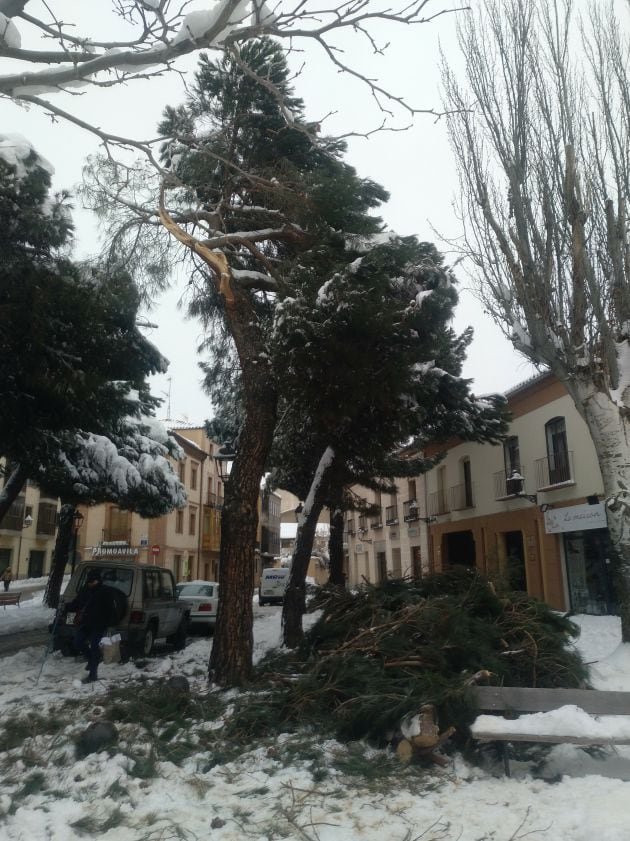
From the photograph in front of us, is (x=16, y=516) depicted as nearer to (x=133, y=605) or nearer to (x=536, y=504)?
(x=536, y=504)

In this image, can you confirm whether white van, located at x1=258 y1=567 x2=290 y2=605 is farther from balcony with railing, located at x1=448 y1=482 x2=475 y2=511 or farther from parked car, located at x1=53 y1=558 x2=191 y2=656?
parked car, located at x1=53 y1=558 x2=191 y2=656

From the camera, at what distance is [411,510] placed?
3309 cm

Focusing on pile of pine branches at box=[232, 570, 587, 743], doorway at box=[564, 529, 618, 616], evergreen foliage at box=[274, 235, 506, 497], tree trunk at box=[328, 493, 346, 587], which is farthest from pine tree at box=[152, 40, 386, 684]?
doorway at box=[564, 529, 618, 616]

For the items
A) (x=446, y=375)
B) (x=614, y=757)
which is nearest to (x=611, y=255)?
(x=446, y=375)

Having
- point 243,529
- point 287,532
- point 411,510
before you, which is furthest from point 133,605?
point 287,532

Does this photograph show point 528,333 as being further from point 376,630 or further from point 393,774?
point 393,774

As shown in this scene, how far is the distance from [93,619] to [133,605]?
2.56m

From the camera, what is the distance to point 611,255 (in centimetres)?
1127

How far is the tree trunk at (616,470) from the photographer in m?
10.1

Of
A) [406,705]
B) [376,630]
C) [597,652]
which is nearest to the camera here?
[406,705]

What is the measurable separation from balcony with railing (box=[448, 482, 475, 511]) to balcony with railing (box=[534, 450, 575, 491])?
17.0 ft

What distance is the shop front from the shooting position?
18562 mm

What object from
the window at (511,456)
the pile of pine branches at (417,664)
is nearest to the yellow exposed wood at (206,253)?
the pile of pine branches at (417,664)

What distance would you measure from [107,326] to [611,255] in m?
8.32
